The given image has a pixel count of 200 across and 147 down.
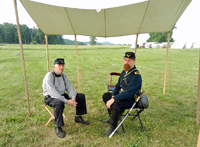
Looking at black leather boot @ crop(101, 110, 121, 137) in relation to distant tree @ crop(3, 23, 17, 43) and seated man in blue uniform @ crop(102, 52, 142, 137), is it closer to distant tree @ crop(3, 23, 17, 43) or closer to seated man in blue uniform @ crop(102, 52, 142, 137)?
seated man in blue uniform @ crop(102, 52, 142, 137)

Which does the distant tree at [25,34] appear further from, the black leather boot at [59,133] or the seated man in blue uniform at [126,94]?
the seated man in blue uniform at [126,94]

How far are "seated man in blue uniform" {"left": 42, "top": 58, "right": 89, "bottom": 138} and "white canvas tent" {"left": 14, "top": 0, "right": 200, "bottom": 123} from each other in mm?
1166

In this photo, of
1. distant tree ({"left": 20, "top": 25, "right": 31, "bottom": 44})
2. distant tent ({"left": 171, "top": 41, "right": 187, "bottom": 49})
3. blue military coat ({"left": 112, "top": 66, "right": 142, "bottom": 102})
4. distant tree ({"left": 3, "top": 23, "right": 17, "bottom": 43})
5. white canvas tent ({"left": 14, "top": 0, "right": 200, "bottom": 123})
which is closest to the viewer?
blue military coat ({"left": 112, "top": 66, "right": 142, "bottom": 102})

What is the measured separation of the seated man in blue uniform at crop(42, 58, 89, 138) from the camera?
2.72 meters

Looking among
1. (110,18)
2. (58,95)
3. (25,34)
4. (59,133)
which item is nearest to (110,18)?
(110,18)

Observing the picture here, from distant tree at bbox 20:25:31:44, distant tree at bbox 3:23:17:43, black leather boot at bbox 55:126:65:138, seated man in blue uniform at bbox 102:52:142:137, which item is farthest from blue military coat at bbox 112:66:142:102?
distant tree at bbox 3:23:17:43

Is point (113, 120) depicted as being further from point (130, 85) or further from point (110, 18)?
point (110, 18)

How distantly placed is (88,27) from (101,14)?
86cm

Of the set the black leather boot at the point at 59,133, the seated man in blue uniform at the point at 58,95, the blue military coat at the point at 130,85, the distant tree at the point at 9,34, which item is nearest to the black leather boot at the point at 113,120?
the blue military coat at the point at 130,85

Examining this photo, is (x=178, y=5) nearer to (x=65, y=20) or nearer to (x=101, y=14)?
(x=101, y=14)

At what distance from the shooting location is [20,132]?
282cm

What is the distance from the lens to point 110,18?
3715 millimetres

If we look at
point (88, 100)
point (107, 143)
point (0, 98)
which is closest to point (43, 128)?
point (107, 143)

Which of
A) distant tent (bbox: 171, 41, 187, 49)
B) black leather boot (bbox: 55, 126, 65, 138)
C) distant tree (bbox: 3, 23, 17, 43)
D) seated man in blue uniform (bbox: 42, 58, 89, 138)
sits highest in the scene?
distant tree (bbox: 3, 23, 17, 43)
